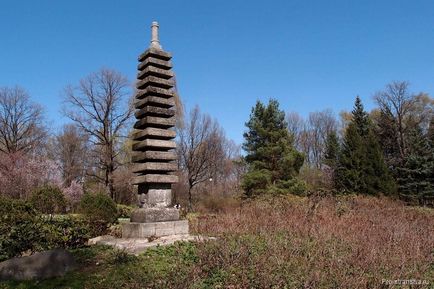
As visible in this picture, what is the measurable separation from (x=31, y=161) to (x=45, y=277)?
107ft

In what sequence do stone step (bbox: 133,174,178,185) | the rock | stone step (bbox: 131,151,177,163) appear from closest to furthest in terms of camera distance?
the rock < stone step (bbox: 133,174,178,185) < stone step (bbox: 131,151,177,163)

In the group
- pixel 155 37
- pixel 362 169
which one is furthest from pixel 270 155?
pixel 155 37

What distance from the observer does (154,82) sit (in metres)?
10.4

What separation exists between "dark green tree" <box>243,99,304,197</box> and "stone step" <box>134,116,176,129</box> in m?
18.8

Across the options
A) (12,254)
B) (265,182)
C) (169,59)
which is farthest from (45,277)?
(265,182)

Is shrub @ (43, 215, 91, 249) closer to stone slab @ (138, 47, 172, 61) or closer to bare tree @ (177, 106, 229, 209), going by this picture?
stone slab @ (138, 47, 172, 61)

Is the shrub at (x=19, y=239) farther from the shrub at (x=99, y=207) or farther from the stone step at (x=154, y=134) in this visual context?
the shrub at (x=99, y=207)

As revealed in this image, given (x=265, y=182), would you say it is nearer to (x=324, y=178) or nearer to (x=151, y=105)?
(x=324, y=178)

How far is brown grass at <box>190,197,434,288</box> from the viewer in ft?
17.4

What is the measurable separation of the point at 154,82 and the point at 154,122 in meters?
1.20

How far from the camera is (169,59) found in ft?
36.1

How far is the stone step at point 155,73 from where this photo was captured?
10.5 meters

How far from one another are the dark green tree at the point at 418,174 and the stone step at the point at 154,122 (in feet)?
87.4

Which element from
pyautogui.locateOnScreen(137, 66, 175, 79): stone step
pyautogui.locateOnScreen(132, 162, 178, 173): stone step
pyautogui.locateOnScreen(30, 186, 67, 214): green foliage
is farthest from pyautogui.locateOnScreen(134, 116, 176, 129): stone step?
pyautogui.locateOnScreen(30, 186, 67, 214): green foliage
